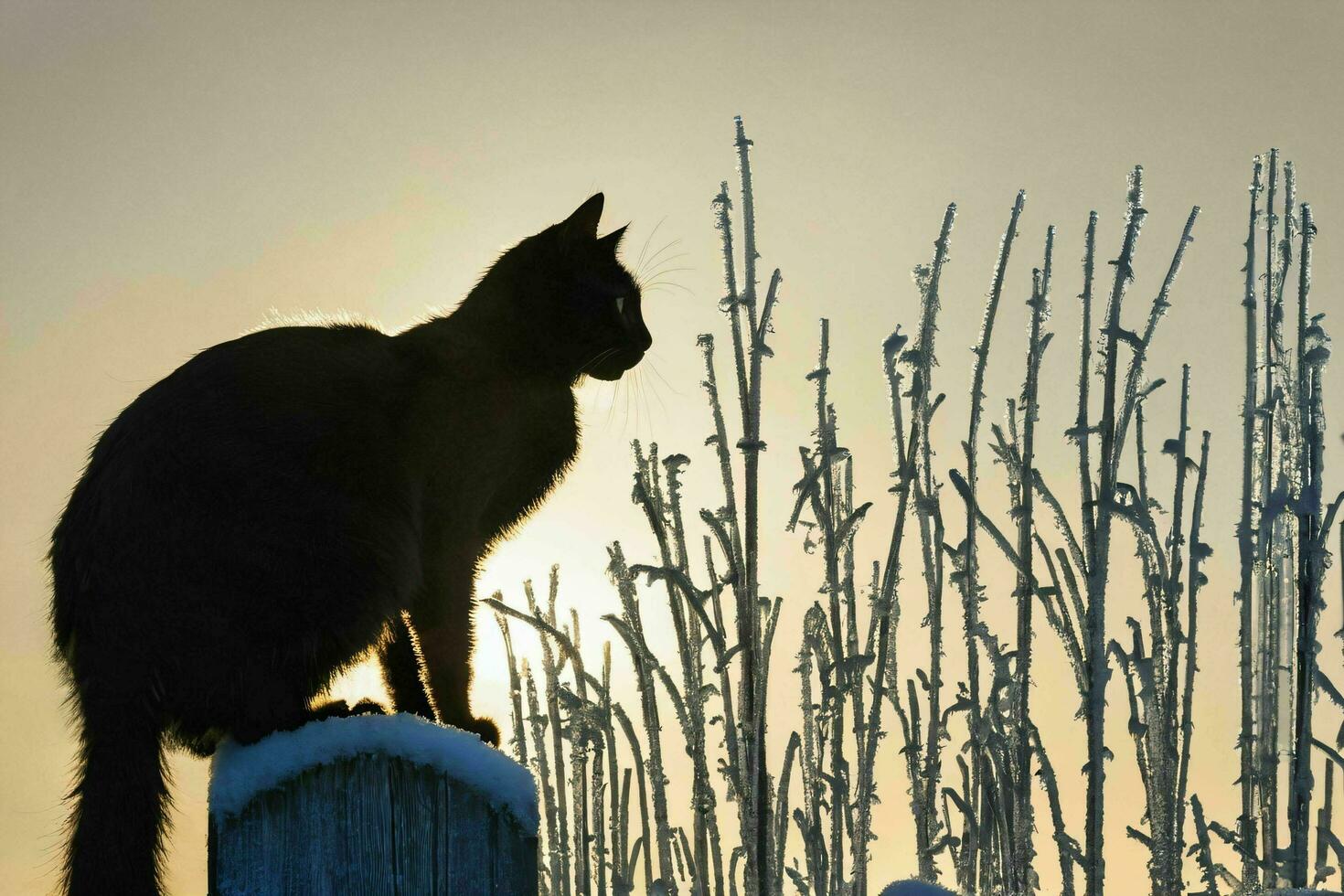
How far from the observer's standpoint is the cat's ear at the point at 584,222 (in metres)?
2.11

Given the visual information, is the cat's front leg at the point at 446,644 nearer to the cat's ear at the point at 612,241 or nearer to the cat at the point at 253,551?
the cat at the point at 253,551

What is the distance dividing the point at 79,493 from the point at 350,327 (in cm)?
48

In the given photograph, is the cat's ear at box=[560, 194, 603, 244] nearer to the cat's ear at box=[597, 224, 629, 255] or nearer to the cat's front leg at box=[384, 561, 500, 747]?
the cat's ear at box=[597, 224, 629, 255]

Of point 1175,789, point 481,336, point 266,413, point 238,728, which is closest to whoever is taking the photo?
point 238,728

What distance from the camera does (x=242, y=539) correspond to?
143 centimetres

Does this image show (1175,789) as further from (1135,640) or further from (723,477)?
(723,477)

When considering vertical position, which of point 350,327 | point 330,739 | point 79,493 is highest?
point 350,327

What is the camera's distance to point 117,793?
51.6 inches

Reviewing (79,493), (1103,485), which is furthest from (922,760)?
(79,493)

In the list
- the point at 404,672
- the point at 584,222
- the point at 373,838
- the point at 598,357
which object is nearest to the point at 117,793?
the point at 373,838

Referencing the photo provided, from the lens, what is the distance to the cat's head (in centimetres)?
204

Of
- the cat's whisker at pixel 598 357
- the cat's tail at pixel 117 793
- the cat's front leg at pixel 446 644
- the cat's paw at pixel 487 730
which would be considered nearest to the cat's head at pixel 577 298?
the cat's whisker at pixel 598 357

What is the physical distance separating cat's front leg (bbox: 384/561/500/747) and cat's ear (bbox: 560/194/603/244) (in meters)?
0.68

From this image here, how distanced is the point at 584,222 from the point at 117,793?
1288 mm
